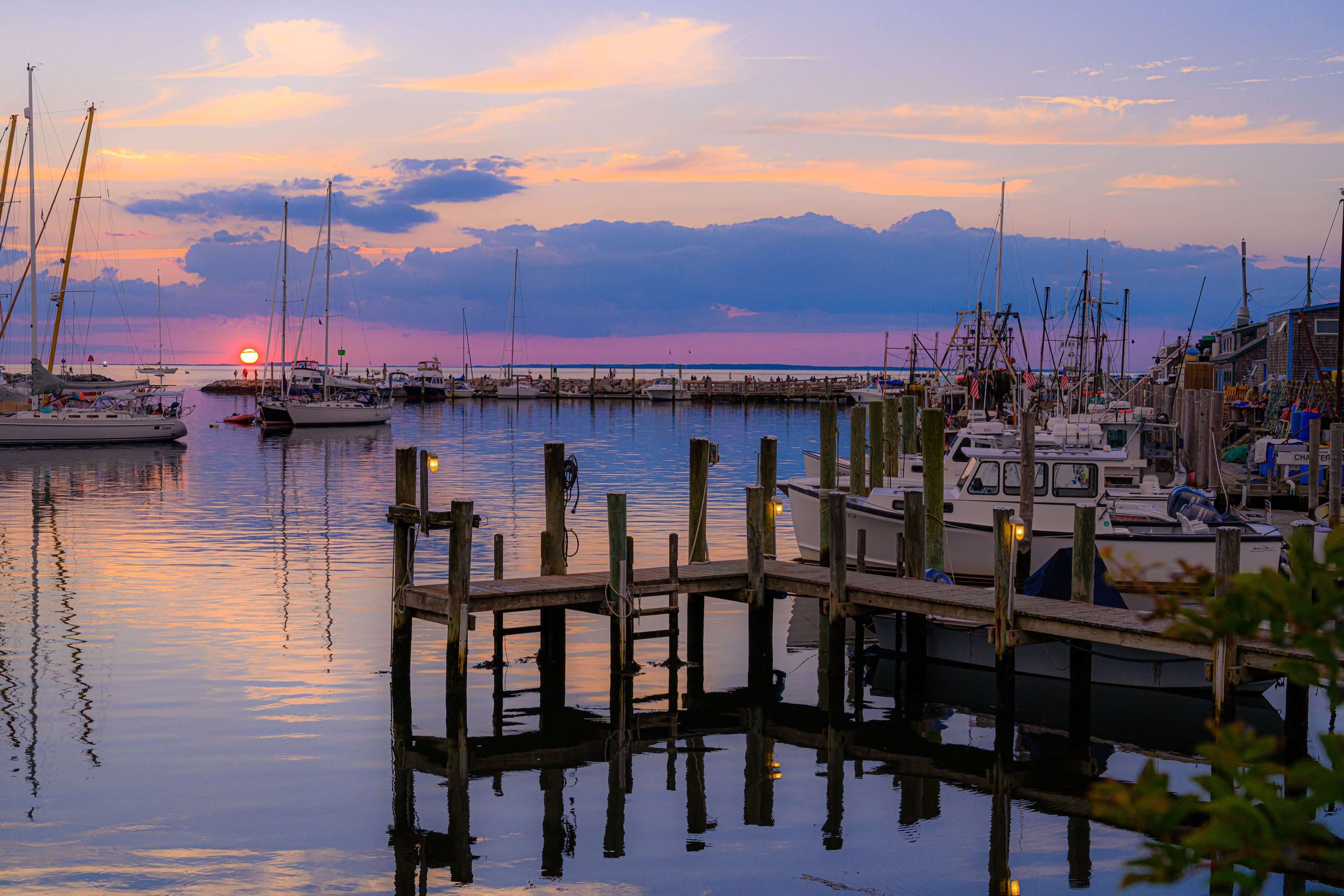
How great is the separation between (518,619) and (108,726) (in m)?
7.12

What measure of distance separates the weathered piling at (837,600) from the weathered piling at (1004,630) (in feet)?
6.89

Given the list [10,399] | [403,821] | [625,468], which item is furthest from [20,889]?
[10,399]

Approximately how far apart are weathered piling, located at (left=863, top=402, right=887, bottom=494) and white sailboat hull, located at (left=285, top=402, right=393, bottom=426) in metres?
56.7

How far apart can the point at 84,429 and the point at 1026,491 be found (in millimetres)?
51941

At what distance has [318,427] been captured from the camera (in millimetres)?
78812

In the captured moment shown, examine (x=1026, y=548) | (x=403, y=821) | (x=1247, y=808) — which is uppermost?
(x=1247, y=808)

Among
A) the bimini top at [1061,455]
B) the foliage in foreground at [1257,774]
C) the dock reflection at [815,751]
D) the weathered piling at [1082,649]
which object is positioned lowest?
the dock reflection at [815,751]

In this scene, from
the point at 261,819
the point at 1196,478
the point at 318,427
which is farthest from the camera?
the point at 318,427

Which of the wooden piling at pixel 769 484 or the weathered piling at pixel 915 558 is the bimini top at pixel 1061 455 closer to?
the wooden piling at pixel 769 484

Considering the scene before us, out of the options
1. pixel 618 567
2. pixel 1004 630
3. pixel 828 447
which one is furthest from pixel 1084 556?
pixel 828 447

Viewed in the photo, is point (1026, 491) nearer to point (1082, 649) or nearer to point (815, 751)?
point (1082, 649)

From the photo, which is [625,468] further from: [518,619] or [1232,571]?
[1232,571]

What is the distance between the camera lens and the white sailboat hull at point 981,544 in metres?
18.9

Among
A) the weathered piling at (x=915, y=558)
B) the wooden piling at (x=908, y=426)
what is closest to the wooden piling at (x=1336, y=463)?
the wooden piling at (x=908, y=426)
